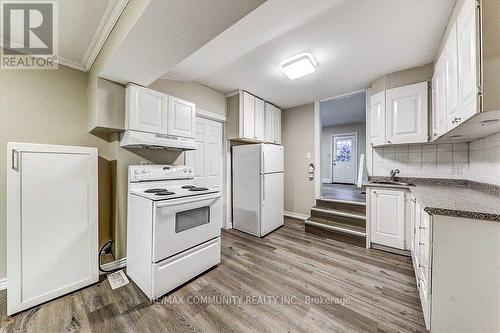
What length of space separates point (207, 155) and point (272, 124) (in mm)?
1522

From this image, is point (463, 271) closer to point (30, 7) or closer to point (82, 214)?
point (82, 214)

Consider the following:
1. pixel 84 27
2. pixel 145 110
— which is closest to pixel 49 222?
pixel 145 110

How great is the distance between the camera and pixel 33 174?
1563 millimetres

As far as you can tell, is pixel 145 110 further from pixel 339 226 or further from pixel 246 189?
pixel 339 226

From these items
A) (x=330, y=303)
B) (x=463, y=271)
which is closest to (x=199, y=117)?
(x=330, y=303)

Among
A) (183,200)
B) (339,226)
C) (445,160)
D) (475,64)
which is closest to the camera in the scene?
(475,64)

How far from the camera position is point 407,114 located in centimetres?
252

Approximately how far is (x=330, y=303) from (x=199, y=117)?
112 inches

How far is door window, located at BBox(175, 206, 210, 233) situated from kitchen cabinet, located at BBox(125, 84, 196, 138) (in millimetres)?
958

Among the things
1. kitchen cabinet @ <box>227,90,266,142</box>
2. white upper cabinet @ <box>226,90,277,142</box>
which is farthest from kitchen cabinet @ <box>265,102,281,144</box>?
kitchen cabinet @ <box>227,90,266,142</box>

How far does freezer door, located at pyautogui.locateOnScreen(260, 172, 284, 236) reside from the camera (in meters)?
3.11

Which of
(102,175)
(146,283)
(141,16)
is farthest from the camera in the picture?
(102,175)

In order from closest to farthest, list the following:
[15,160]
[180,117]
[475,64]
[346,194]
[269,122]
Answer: [475,64], [15,160], [180,117], [269,122], [346,194]

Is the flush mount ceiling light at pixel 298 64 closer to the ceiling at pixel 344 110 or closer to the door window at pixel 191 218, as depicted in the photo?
the ceiling at pixel 344 110
